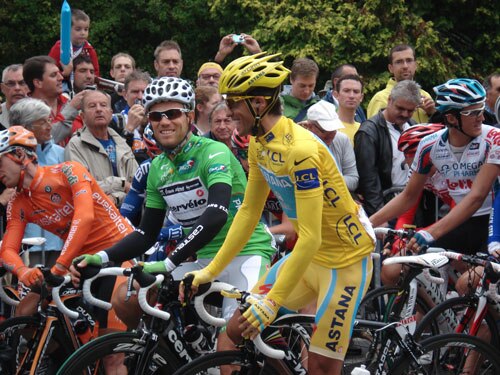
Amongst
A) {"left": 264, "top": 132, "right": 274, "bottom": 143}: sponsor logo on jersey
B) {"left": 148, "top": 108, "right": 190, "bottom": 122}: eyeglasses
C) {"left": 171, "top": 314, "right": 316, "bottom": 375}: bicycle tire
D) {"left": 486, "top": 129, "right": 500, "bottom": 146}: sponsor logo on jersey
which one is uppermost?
{"left": 264, "top": 132, "right": 274, "bottom": 143}: sponsor logo on jersey

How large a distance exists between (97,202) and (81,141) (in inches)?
68.9

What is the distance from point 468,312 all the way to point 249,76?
241cm

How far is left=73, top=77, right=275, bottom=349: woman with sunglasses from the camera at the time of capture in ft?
19.6

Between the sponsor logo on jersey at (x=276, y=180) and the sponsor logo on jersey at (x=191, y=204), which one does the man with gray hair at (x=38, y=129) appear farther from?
the sponsor logo on jersey at (x=276, y=180)

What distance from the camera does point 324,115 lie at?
8172mm

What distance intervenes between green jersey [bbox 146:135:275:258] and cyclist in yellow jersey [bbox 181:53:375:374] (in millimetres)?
744

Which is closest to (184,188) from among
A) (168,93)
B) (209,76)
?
(168,93)

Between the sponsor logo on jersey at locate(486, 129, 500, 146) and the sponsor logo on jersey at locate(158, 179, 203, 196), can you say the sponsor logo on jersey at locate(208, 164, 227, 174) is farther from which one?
the sponsor logo on jersey at locate(486, 129, 500, 146)

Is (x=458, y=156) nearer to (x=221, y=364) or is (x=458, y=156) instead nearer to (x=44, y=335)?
(x=221, y=364)

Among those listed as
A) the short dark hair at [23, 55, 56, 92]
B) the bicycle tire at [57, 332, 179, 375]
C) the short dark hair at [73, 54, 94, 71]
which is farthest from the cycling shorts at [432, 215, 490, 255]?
the short dark hair at [73, 54, 94, 71]

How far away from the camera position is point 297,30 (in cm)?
1719

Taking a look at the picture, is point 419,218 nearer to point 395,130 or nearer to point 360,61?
point 395,130

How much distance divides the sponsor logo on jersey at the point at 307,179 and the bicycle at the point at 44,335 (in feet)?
5.78

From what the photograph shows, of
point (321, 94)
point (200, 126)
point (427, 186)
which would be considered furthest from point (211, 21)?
point (427, 186)
